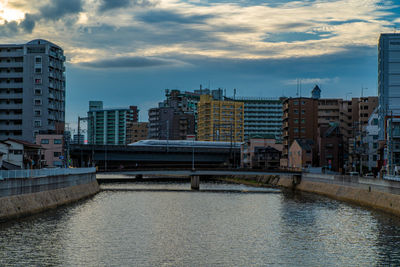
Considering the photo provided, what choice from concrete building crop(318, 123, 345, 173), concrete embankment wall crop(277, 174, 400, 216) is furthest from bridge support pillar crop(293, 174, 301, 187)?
concrete building crop(318, 123, 345, 173)

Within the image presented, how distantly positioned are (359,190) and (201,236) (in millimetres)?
38422

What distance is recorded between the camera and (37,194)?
63750mm

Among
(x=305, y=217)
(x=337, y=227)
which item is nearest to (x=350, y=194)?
(x=305, y=217)

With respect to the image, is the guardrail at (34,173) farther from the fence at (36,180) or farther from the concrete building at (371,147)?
the concrete building at (371,147)

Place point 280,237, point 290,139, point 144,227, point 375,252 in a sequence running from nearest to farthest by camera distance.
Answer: point 375,252 → point 280,237 → point 144,227 → point 290,139

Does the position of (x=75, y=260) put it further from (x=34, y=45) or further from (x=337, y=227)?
(x=34, y=45)

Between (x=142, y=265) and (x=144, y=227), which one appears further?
(x=144, y=227)

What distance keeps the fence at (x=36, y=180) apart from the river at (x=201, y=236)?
3154 millimetres

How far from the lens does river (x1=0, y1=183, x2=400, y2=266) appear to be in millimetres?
39375

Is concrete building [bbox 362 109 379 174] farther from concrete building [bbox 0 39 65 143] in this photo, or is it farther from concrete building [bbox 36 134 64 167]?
concrete building [bbox 0 39 65 143]

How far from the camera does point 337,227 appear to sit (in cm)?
5622

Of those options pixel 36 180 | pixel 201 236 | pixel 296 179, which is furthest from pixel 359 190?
pixel 36 180

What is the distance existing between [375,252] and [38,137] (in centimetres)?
9907

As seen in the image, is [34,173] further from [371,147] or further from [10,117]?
[371,147]
